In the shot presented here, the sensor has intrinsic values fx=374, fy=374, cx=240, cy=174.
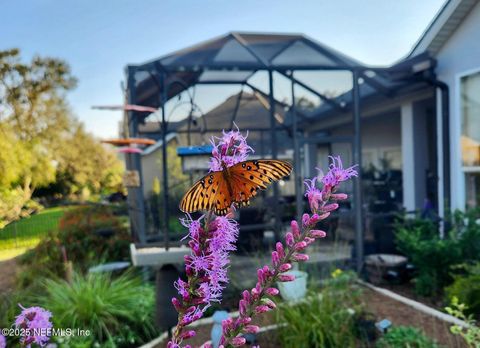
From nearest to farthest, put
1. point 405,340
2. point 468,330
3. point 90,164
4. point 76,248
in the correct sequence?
point 468,330 < point 405,340 < point 76,248 < point 90,164

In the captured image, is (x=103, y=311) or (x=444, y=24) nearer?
(x=103, y=311)

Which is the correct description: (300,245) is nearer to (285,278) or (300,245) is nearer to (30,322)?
(285,278)

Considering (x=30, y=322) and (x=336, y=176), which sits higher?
(x=336, y=176)

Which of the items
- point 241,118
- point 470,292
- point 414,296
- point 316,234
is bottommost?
point 414,296

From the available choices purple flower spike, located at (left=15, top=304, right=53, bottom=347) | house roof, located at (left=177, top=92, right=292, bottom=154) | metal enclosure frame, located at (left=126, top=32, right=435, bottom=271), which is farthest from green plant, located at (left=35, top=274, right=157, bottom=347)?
house roof, located at (left=177, top=92, right=292, bottom=154)

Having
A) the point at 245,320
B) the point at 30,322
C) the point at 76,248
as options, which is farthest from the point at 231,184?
the point at 76,248

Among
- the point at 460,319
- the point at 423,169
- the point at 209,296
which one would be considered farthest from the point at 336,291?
the point at 423,169

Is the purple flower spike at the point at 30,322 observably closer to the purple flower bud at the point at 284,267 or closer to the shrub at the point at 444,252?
the purple flower bud at the point at 284,267
